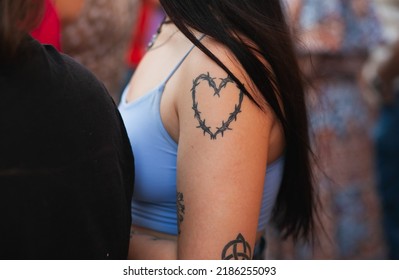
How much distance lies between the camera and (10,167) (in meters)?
1.13

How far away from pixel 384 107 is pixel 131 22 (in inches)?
51.3

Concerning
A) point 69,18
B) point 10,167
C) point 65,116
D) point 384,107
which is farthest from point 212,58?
point 384,107

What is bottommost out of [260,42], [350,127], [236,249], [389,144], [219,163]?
[236,249]

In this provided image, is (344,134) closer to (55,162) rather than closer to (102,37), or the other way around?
(102,37)

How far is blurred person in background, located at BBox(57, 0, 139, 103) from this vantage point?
2710mm

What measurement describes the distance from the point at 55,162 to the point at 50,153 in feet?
0.06

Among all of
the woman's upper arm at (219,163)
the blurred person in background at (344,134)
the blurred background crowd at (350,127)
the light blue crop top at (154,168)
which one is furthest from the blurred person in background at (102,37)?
the woman's upper arm at (219,163)

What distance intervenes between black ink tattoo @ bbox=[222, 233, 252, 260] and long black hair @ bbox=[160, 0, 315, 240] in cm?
30

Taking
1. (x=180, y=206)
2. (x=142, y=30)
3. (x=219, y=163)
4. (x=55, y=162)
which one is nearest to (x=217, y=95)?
(x=219, y=163)

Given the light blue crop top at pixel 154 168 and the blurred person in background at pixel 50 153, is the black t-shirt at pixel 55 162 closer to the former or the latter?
the blurred person in background at pixel 50 153

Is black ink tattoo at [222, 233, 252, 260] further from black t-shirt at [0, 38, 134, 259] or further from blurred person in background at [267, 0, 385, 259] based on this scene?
blurred person in background at [267, 0, 385, 259]

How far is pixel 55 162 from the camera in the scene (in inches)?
46.3
